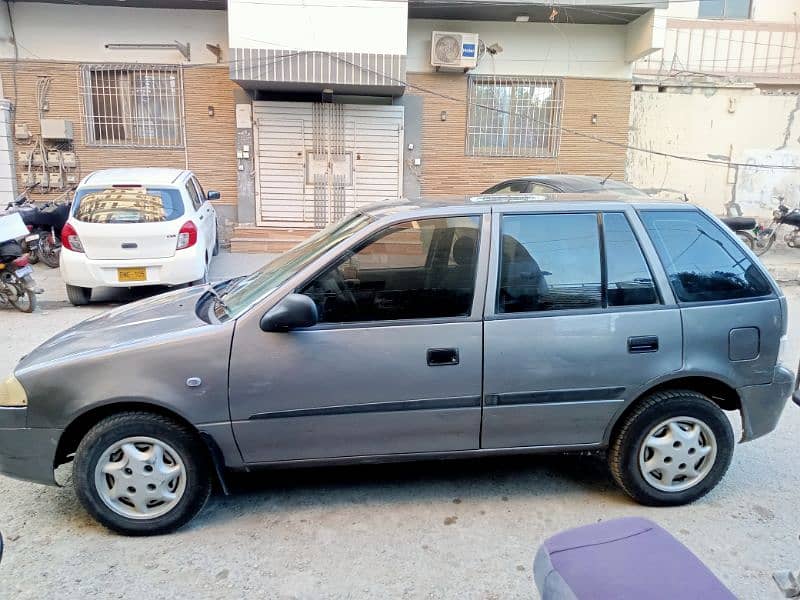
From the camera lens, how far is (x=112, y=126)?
12.6 m

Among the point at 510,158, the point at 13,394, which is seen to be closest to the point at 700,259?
the point at 13,394

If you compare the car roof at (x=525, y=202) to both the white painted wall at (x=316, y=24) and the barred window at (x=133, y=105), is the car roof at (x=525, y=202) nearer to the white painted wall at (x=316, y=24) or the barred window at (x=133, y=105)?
the white painted wall at (x=316, y=24)

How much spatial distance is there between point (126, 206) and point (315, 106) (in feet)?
18.6

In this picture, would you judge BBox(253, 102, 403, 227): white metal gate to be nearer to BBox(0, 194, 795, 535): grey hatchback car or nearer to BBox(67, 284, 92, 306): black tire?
BBox(67, 284, 92, 306): black tire

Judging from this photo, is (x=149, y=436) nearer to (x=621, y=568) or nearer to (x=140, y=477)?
(x=140, y=477)

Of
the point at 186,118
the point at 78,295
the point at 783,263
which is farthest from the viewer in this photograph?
the point at 186,118

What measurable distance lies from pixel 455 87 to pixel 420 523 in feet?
36.2

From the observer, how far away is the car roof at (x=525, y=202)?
3.51 m

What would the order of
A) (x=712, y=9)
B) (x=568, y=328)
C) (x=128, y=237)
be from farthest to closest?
(x=712, y=9) → (x=128, y=237) → (x=568, y=328)

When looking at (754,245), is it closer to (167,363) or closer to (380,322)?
(380,322)

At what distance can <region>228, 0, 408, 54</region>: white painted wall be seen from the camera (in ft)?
36.2

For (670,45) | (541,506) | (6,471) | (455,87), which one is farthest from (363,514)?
(670,45)

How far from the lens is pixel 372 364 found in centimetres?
319

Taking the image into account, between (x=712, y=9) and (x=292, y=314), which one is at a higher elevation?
(x=712, y=9)
